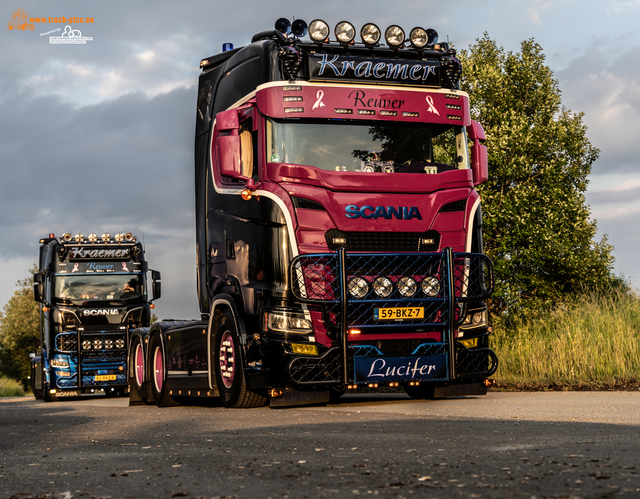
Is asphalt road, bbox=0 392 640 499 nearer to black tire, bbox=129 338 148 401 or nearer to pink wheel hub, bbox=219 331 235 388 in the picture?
pink wheel hub, bbox=219 331 235 388

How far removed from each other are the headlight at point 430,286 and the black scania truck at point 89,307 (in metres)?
14.0

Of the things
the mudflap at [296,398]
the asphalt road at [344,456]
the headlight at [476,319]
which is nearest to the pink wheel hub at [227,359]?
the mudflap at [296,398]

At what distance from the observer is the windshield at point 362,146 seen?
9.62 meters

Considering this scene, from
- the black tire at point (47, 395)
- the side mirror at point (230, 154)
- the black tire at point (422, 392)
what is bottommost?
the black tire at point (47, 395)

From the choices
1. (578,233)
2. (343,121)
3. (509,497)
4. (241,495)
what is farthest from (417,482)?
(578,233)

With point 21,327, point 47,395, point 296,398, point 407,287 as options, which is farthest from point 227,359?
point 21,327

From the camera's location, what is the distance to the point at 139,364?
14617 millimetres

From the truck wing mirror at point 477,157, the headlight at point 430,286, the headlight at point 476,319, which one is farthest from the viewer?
the truck wing mirror at point 477,157

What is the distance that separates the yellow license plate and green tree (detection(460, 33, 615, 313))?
42.1ft

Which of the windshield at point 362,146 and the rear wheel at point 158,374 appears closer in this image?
the windshield at point 362,146

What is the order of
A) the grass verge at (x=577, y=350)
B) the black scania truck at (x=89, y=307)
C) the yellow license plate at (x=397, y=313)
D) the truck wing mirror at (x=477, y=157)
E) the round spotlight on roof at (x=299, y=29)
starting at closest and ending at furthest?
the yellow license plate at (x=397, y=313) → the round spotlight on roof at (x=299, y=29) → the truck wing mirror at (x=477, y=157) → the grass verge at (x=577, y=350) → the black scania truck at (x=89, y=307)

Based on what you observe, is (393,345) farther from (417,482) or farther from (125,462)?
(417,482)

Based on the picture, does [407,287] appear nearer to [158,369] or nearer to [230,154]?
[230,154]

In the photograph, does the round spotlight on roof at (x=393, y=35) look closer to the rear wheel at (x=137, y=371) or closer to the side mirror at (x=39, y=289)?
the rear wheel at (x=137, y=371)
